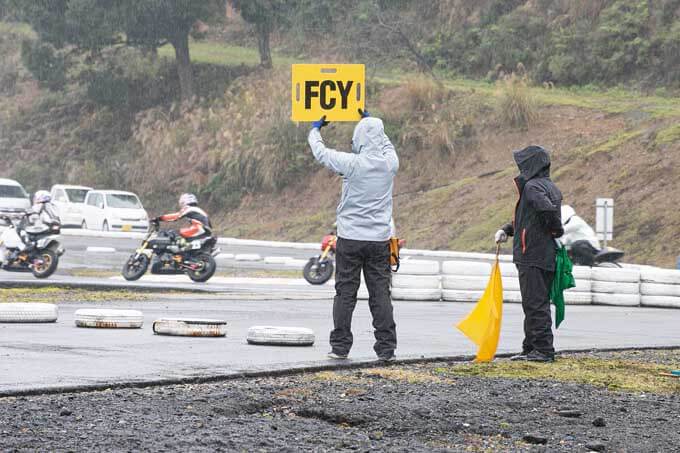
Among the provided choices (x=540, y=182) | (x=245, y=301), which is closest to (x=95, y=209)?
(x=245, y=301)

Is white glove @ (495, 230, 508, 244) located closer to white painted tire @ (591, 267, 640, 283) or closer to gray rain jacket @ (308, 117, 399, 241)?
gray rain jacket @ (308, 117, 399, 241)

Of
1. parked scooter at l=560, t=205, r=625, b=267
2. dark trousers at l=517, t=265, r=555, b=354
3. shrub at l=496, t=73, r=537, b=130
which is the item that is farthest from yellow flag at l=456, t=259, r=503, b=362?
shrub at l=496, t=73, r=537, b=130

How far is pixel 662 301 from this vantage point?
22.0 metres

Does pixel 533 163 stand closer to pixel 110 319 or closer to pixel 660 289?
pixel 110 319

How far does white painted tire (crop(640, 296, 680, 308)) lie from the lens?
22.0 m

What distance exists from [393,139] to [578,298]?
25.7 m

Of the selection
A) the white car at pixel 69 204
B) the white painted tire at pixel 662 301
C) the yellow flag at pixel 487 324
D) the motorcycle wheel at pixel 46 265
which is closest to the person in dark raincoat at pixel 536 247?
the yellow flag at pixel 487 324

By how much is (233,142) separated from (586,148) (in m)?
17.0

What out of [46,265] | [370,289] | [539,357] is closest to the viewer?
[370,289]

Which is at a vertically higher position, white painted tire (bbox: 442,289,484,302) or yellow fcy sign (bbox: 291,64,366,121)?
yellow fcy sign (bbox: 291,64,366,121)

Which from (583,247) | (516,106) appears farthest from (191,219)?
(516,106)

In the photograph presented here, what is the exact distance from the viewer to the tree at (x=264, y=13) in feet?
184

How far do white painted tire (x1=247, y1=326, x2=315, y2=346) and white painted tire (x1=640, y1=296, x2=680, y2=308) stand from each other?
11.3 meters

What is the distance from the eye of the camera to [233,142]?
5219 cm
